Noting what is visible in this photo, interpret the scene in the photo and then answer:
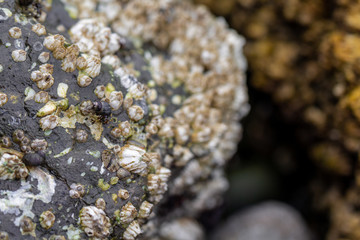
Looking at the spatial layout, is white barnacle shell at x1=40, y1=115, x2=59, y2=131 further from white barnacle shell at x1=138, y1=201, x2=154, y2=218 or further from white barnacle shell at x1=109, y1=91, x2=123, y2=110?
white barnacle shell at x1=138, y1=201, x2=154, y2=218

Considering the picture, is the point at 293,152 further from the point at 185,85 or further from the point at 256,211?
the point at 185,85

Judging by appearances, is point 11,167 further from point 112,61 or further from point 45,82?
point 112,61

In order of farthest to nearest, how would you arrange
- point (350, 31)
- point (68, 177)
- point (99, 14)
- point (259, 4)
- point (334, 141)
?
point (259, 4) < point (334, 141) < point (350, 31) < point (99, 14) < point (68, 177)

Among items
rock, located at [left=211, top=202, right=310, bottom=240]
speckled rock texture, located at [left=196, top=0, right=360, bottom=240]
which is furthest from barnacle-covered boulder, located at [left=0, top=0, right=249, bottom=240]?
speckled rock texture, located at [left=196, top=0, right=360, bottom=240]

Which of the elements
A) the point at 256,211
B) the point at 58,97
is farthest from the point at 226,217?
the point at 58,97

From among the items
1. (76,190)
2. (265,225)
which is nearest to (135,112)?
(76,190)

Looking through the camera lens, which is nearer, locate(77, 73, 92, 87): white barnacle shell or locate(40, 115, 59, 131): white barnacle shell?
locate(40, 115, 59, 131): white barnacle shell

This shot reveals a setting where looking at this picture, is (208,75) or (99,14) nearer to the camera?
(99,14)
